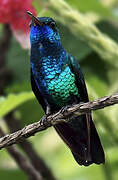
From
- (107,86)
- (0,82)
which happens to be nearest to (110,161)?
(107,86)

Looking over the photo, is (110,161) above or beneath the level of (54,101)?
beneath

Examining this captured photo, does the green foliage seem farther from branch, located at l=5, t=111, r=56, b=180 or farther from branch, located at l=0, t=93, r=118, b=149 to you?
branch, located at l=0, t=93, r=118, b=149

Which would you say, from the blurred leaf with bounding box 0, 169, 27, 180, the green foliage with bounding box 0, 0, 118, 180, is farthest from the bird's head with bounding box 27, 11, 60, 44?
the blurred leaf with bounding box 0, 169, 27, 180

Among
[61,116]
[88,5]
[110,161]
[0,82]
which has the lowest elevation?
[110,161]

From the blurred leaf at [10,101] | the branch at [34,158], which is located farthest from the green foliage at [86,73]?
the blurred leaf at [10,101]

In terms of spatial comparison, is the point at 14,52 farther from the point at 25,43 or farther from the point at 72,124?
the point at 72,124
